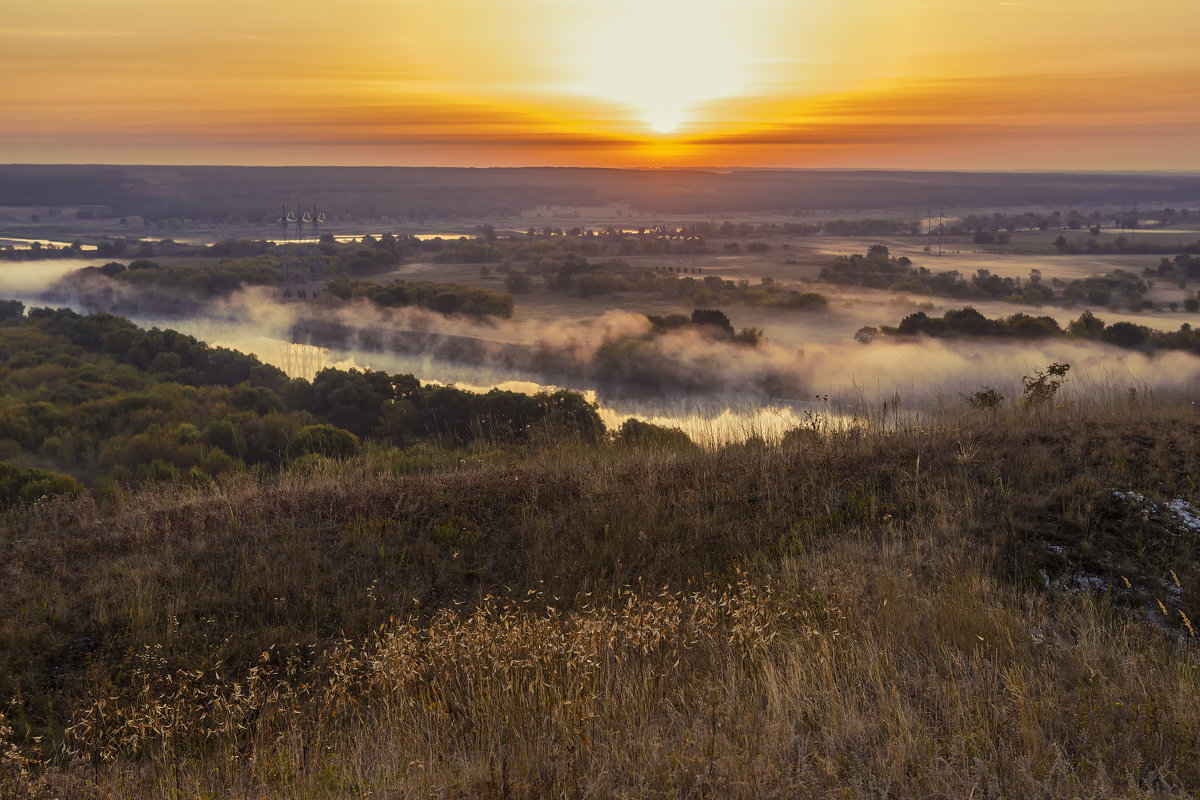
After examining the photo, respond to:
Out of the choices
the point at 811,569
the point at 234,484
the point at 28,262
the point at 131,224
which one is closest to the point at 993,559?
the point at 811,569

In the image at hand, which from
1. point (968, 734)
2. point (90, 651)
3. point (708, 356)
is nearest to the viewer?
point (968, 734)

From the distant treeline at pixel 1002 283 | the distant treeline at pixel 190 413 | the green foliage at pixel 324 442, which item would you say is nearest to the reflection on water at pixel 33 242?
the distant treeline at pixel 190 413

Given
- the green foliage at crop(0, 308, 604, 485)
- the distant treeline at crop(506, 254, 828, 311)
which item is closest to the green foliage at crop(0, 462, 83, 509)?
the green foliage at crop(0, 308, 604, 485)

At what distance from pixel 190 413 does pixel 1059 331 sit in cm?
5636

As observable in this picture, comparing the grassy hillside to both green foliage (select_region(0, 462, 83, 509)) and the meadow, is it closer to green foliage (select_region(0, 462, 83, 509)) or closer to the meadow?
the meadow

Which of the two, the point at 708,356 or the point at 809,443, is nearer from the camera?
the point at 809,443

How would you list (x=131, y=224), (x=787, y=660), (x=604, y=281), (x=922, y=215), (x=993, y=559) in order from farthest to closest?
(x=922, y=215) < (x=131, y=224) < (x=604, y=281) < (x=993, y=559) < (x=787, y=660)

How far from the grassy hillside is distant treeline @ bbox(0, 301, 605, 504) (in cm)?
1150

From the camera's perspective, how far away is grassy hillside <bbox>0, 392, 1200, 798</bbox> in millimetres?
4059

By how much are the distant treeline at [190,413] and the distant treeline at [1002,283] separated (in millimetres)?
67859

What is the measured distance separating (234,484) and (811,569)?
735 centimetres

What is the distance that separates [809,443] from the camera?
34.8 ft

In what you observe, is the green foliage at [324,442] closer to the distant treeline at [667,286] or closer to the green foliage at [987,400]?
the green foliage at [987,400]

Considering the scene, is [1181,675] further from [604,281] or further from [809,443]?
[604,281]
